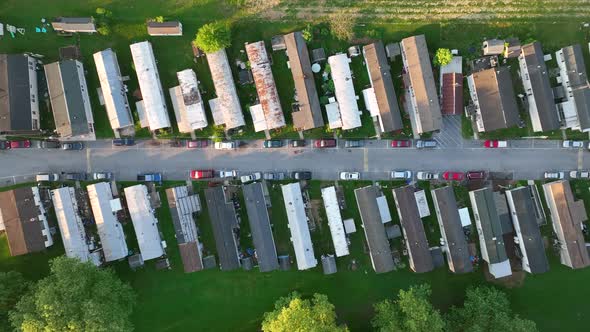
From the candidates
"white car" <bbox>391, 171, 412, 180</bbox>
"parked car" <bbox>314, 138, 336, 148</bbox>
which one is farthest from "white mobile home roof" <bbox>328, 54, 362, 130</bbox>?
"white car" <bbox>391, 171, 412, 180</bbox>

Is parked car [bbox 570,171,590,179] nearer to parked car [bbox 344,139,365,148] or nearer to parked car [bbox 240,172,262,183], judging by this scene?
parked car [bbox 344,139,365,148]

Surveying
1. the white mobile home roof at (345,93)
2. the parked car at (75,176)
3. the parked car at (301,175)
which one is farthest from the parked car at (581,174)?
the parked car at (75,176)

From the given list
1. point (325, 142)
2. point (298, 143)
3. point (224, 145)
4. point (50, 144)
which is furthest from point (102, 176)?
point (325, 142)

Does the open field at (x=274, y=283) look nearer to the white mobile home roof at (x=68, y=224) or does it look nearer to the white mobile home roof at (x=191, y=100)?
the white mobile home roof at (x=68, y=224)

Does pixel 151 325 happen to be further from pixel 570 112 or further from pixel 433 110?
pixel 570 112

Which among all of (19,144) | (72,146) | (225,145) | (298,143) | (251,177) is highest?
(19,144)

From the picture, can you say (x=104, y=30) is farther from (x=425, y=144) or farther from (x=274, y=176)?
(x=425, y=144)
